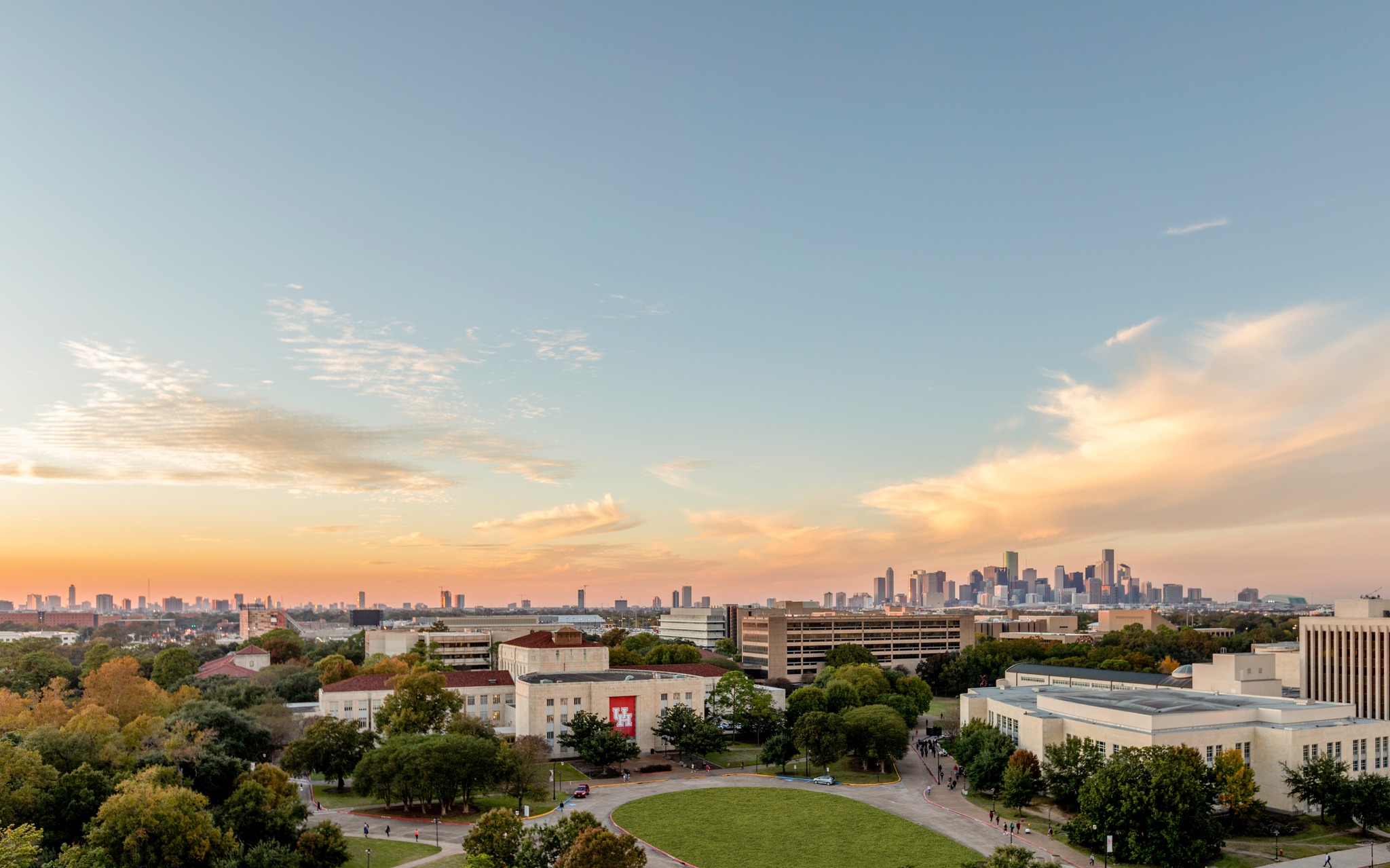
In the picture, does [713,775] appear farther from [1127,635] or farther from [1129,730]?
[1127,635]

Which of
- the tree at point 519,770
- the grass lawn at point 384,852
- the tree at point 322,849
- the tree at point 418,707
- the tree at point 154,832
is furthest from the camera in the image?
the tree at point 418,707

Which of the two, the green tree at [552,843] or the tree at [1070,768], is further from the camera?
Result: the tree at [1070,768]

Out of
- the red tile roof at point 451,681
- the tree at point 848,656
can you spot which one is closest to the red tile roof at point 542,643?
the red tile roof at point 451,681

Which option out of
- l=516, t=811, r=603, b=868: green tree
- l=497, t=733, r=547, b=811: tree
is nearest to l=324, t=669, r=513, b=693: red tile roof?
l=497, t=733, r=547, b=811: tree

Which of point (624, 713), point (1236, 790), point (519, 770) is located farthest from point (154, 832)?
point (1236, 790)

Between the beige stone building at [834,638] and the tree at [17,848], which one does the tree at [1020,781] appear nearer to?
the tree at [17,848]
